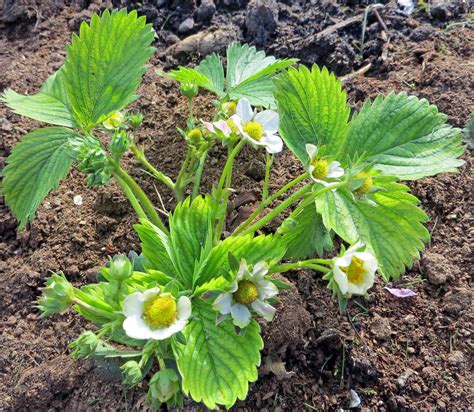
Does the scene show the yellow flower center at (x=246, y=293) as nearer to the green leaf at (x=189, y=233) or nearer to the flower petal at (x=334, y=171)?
the green leaf at (x=189, y=233)

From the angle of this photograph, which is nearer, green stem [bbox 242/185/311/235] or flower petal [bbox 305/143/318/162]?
flower petal [bbox 305/143/318/162]

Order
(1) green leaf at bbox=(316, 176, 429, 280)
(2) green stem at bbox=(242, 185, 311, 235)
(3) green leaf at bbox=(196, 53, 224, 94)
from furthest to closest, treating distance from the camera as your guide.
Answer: (3) green leaf at bbox=(196, 53, 224, 94) < (1) green leaf at bbox=(316, 176, 429, 280) < (2) green stem at bbox=(242, 185, 311, 235)

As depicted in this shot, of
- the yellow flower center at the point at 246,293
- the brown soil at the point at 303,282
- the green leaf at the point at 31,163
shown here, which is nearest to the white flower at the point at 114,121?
the green leaf at the point at 31,163

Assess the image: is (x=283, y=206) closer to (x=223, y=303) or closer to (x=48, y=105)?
(x=223, y=303)

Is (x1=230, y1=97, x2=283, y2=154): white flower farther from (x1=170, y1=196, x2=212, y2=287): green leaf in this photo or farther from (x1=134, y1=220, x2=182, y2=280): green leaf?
(x1=134, y1=220, x2=182, y2=280): green leaf

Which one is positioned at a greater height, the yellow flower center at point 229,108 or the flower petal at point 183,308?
the yellow flower center at point 229,108

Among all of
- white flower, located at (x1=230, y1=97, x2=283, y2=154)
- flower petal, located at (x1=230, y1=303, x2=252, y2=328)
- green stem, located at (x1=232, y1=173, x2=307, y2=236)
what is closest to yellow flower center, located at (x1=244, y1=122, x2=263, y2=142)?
white flower, located at (x1=230, y1=97, x2=283, y2=154)

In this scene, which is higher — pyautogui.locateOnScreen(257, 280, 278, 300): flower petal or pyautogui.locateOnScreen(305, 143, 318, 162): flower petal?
pyautogui.locateOnScreen(305, 143, 318, 162): flower petal
